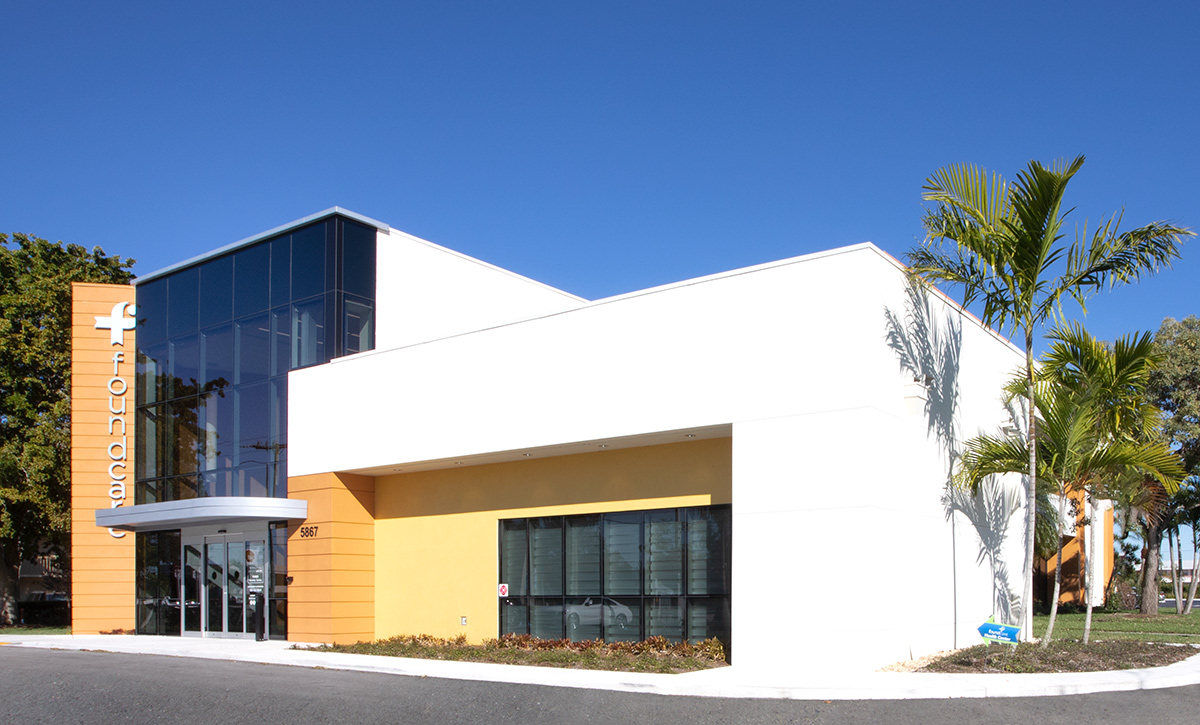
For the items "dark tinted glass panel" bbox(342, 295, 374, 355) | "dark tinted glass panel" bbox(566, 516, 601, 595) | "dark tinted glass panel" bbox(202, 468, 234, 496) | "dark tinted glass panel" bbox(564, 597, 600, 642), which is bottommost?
"dark tinted glass panel" bbox(564, 597, 600, 642)

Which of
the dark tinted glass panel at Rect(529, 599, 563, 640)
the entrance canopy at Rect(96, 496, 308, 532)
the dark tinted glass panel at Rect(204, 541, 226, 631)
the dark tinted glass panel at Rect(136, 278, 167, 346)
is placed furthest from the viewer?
the dark tinted glass panel at Rect(136, 278, 167, 346)

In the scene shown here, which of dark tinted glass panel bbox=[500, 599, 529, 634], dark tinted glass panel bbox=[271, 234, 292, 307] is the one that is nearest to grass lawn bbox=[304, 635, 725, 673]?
dark tinted glass panel bbox=[500, 599, 529, 634]

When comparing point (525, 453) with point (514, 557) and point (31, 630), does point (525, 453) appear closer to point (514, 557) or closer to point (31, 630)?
point (514, 557)

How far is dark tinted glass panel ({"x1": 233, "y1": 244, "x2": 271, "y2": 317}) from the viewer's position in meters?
23.1

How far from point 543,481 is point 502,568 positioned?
1.98 metres

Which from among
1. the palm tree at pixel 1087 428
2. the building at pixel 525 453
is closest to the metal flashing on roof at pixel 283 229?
the building at pixel 525 453

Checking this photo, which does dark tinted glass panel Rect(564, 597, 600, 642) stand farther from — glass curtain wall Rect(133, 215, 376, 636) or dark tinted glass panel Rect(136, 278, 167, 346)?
dark tinted glass panel Rect(136, 278, 167, 346)

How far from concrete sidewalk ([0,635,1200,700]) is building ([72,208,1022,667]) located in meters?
1.37

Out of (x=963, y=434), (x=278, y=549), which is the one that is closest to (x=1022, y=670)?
(x=963, y=434)

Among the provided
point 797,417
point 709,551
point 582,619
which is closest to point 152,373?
point 582,619

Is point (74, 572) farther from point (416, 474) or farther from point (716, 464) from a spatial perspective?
point (716, 464)

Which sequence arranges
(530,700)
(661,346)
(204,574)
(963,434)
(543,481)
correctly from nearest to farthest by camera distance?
(530,700), (661,346), (963,434), (543,481), (204,574)

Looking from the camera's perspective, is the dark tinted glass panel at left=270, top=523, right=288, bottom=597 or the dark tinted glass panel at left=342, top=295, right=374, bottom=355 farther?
the dark tinted glass panel at left=270, top=523, right=288, bottom=597

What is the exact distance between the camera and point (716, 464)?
1702 centimetres
